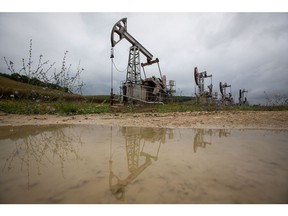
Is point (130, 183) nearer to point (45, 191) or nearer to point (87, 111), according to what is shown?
point (45, 191)

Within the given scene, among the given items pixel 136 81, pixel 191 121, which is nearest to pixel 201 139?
pixel 191 121

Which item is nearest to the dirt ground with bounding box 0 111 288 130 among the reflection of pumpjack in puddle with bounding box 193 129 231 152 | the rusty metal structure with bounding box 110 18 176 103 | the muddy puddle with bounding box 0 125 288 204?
the reflection of pumpjack in puddle with bounding box 193 129 231 152

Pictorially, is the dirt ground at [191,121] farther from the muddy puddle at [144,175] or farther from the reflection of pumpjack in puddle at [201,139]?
the muddy puddle at [144,175]

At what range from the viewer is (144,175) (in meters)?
0.89

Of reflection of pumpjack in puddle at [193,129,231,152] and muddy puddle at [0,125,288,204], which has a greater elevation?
reflection of pumpjack in puddle at [193,129,231,152]

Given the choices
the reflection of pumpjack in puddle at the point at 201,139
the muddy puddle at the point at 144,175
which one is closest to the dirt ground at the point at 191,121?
the reflection of pumpjack in puddle at the point at 201,139

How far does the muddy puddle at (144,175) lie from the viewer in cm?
70

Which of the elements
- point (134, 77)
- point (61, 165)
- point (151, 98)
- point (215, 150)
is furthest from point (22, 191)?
point (151, 98)

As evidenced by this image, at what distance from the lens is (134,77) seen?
1263cm

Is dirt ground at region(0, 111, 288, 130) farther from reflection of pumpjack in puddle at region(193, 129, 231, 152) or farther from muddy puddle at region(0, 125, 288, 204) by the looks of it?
muddy puddle at region(0, 125, 288, 204)

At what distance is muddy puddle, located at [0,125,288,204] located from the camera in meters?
0.70

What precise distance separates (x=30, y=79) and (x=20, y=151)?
15.4ft

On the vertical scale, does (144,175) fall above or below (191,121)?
below

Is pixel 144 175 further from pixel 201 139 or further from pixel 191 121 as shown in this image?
pixel 191 121
